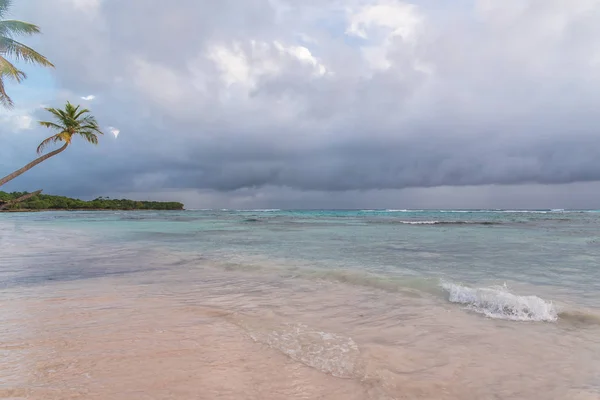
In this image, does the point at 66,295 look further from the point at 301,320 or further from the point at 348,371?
the point at 348,371

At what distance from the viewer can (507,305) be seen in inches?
250

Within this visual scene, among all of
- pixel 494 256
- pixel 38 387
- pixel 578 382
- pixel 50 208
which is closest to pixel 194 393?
pixel 38 387

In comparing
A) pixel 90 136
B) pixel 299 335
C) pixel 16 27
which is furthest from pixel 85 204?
pixel 299 335

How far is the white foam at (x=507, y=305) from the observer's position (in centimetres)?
596

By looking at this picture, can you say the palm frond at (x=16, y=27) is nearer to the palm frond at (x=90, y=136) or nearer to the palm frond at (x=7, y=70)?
the palm frond at (x=7, y=70)

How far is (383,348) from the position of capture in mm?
4555

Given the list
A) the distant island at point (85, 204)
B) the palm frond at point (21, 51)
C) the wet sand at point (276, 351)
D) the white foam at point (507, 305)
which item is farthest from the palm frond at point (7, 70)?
the distant island at point (85, 204)

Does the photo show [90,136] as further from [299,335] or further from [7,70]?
[299,335]

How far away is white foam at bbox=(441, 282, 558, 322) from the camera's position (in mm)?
5965

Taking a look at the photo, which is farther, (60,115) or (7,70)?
(60,115)

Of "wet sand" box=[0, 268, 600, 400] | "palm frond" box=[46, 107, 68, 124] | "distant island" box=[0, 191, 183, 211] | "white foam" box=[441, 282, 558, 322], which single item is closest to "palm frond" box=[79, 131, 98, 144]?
"palm frond" box=[46, 107, 68, 124]

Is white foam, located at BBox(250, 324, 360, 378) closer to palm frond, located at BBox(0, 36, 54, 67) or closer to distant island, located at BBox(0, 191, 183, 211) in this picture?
palm frond, located at BBox(0, 36, 54, 67)

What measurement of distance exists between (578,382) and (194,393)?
412cm

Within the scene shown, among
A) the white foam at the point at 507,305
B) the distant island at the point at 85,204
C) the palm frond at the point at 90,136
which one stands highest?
Result: the palm frond at the point at 90,136
